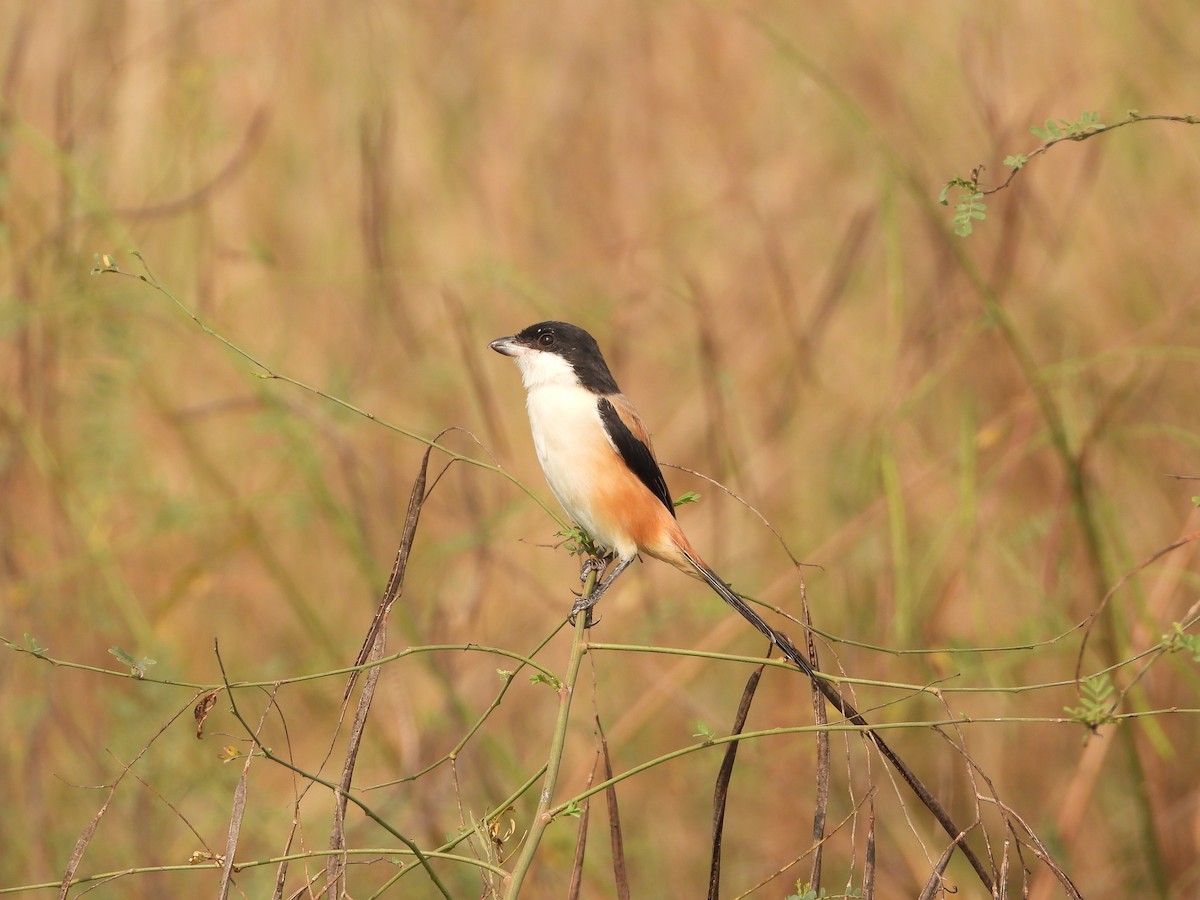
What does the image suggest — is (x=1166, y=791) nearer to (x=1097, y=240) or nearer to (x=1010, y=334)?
(x=1010, y=334)

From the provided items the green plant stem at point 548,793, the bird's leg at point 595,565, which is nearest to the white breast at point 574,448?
the bird's leg at point 595,565

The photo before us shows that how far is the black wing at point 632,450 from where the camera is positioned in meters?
3.64

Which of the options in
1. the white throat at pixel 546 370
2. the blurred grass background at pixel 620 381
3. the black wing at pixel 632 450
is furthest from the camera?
the blurred grass background at pixel 620 381

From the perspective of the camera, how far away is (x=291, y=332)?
6.49 meters

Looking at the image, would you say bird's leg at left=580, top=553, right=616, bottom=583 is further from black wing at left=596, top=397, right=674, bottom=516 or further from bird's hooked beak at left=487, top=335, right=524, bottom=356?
bird's hooked beak at left=487, top=335, right=524, bottom=356

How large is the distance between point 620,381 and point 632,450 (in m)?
1.56

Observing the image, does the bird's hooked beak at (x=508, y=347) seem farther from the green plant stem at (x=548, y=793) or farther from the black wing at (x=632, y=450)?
the green plant stem at (x=548, y=793)

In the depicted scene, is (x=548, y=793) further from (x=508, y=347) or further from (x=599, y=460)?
(x=508, y=347)

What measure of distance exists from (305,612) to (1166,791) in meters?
3.20

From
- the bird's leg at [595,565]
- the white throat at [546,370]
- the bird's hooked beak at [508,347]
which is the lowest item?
the bird's leg at [595,565]

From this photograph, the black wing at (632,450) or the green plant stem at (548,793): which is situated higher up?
the black wing at (632,450)

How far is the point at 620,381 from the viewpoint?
Result: 5184mm

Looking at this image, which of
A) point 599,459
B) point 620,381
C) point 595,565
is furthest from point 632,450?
point 620,381

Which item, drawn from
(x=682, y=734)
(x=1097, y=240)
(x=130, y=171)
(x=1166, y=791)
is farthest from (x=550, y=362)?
(x=130, y=171)
